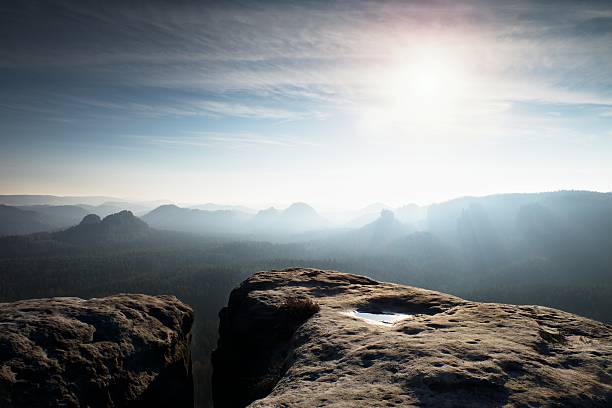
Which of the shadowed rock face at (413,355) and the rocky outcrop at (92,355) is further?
the rocky outcrop at (92,355)

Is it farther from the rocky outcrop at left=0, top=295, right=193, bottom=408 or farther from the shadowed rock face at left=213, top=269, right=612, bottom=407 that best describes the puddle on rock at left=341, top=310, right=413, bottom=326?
the rocky outcrop at left=0, top=295, right=193, bottom=408

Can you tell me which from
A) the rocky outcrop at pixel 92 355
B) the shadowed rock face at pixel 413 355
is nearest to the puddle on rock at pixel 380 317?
the shadowed rock face at pixel 413 355

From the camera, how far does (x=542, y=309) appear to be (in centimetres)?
1402

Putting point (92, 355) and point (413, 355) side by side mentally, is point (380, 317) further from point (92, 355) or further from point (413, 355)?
point (92, 355)

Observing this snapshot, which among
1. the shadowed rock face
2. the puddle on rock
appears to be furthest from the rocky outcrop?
the puddle on rock

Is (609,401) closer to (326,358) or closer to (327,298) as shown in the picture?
(326,358)

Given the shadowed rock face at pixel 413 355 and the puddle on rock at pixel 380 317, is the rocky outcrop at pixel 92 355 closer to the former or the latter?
the shadowed rock face at pixel 413 355

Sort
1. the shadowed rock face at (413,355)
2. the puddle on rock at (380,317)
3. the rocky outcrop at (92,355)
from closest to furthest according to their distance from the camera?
the shadowed rock face at (413,355) → the rocky outcrop at (92,355) → the puddle on rock at (380,317)

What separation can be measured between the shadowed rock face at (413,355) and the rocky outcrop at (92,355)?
311 cm

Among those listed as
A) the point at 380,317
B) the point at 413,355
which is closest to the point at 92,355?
the point at 380,317

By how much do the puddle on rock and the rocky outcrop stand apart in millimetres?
8487

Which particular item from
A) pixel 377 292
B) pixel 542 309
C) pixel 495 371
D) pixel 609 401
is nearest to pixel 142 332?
pixel 377 292

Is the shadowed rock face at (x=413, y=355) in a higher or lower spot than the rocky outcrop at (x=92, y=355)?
higher

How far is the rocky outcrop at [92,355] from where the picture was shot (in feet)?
35.4
